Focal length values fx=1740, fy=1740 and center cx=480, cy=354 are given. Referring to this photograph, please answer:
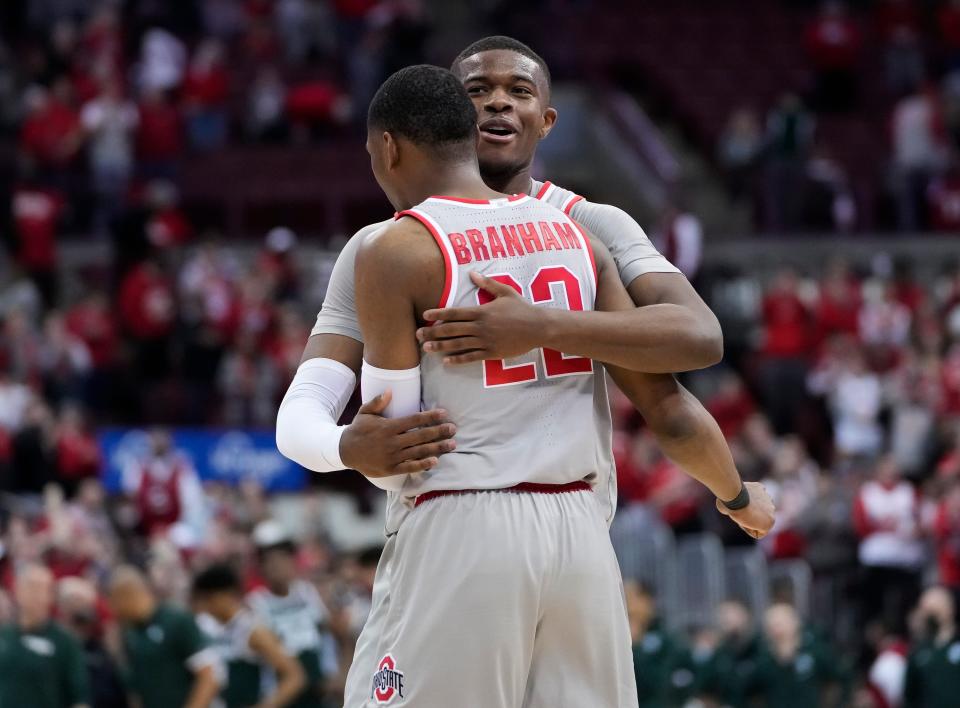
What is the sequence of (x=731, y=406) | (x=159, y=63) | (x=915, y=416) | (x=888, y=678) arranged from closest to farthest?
(x=888, y=678) < (x=915, y=416) < (x=731, y=406) < (x=159, y=63)

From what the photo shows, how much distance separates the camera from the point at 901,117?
935 inches

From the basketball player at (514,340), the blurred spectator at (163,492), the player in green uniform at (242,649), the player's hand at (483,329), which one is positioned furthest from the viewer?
the blurred spectator at (163,492)

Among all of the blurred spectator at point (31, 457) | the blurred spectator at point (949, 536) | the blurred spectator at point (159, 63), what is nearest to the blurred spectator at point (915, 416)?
the blurred spectator at point (949, 536)

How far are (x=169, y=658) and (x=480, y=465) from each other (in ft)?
22.8

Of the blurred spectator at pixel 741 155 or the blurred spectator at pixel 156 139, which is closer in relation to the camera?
the blurred spectator at pixel 156 139

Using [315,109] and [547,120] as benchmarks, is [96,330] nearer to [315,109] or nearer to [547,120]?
[315,109]

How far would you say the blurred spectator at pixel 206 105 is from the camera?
2300 cm

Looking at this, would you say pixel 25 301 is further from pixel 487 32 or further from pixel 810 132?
pixel 810 132

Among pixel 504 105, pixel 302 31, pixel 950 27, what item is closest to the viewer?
pixel 504 105

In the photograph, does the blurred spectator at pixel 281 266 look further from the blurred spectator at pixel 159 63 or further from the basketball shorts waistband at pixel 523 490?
the basketball shorts waistband at pixel 523 490

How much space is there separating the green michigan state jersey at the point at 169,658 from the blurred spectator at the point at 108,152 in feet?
37.7

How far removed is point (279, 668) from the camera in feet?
37.1

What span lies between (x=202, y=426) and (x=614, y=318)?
48.0 feet

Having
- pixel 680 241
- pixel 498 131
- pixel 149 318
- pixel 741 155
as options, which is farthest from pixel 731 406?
pixel 498 131
